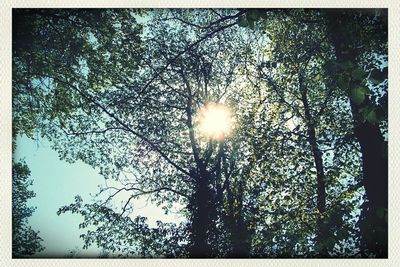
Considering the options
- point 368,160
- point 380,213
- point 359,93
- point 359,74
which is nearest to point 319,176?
point 368,160

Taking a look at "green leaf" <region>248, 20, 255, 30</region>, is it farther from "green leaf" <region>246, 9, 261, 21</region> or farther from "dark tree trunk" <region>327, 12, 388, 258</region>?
"dark tree trunk" <region>327, 12, 388, 258</region>

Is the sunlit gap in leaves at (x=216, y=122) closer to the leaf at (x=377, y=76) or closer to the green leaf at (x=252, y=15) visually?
the green leaf at (x=252, y=15)

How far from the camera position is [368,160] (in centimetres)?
309

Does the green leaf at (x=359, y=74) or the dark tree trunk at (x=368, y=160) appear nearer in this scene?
the green leaf at (x=359, y=74)

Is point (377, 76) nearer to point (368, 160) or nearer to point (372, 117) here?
point (372, 117)

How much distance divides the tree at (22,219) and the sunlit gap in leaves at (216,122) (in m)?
1.31

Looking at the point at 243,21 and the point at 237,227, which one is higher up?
the point at 243,21

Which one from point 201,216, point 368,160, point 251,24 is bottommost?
point 201,216

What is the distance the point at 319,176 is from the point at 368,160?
0.36 meters

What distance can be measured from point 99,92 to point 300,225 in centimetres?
178

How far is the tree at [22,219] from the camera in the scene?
299cm

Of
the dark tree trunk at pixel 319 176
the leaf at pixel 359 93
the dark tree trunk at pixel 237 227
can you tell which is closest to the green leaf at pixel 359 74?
the leaf at pixel 359 93

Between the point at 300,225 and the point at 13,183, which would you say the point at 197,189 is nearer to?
the point at 300,225

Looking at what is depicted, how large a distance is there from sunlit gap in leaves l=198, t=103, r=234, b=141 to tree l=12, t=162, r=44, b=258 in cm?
131
